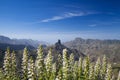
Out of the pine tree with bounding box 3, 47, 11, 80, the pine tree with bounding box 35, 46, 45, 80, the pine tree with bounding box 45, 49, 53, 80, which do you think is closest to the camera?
the pine tree with bounding box 3, 47, 11, 80

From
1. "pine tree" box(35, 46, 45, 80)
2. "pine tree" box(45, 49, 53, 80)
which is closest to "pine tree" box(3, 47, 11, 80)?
"pine tree" box(35, 46, 45, 80)

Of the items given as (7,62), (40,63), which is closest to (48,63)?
(40,63)

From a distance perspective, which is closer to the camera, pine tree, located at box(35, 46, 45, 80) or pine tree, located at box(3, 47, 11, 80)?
pine tree, located at box(3, 47, 11, 80)

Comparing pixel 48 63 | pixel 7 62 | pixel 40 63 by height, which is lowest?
pixel 48 63

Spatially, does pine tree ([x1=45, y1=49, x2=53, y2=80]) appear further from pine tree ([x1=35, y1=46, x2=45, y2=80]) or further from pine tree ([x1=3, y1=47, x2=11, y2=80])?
pine tree ([x1=3, y1=47, x2=11, y2=80])

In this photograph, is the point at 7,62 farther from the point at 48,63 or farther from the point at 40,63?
the point at 48,63

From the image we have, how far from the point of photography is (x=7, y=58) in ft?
158

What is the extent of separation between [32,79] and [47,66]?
1529cm

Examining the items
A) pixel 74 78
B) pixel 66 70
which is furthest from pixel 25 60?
pixel 74 78

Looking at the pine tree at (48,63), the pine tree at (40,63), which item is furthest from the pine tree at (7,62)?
the pine tree at (48,63)

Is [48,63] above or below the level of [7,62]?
below

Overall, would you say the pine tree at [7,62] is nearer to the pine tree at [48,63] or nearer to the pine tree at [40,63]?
the pine tree at [40,63]

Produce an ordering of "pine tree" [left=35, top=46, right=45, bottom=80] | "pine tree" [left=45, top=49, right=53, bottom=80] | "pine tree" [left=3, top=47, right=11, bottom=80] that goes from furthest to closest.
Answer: "pine tree" [left=45, top=49, right=53, bottom=80]
"pine tree" [left=35, top=46, right=45, bottom=80]
"pine tree" [left=3, top=47, right=11, bottom=80]

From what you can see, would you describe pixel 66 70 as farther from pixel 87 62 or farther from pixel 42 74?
pixel 87 62
